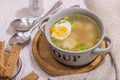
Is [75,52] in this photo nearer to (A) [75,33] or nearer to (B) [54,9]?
(A) [75,33]

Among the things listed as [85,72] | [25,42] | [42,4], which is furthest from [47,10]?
[85,72]

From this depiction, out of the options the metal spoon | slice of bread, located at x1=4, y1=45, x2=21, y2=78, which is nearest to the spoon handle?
the metal spoon

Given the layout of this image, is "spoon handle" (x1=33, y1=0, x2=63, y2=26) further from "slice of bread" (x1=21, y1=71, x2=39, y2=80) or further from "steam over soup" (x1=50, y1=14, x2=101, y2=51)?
"slice of bread" (x1=21, y1=71, x2=39, y2=80)

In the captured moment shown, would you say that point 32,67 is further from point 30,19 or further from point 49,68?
point 30,19

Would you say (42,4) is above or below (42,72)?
above

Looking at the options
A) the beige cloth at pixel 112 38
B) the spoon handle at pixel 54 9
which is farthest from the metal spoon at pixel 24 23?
the beige cloth at pixel 112 38

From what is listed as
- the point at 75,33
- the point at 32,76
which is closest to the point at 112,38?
the point at 75,33

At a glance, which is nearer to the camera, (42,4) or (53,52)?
(53,52)

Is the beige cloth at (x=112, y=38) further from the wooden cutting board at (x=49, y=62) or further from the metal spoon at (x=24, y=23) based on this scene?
the metal spoon at (x=24, y=23)
